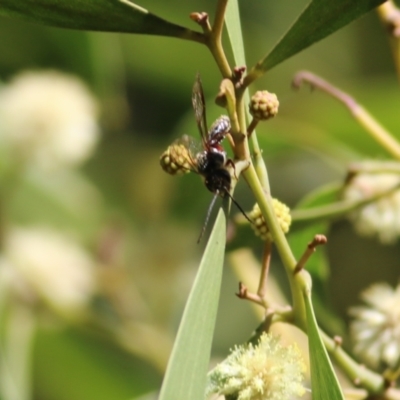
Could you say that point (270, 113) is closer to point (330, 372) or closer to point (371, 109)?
point (330, 372)

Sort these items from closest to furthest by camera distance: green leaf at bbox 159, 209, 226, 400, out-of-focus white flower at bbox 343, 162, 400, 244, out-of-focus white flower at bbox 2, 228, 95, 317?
green leaf at bbox 159, 209, 226, 400 → out-of-focus white flower at bbox 343, 162, 400, 244 → out-of-focus white flower at bbox 2, 228, 95, 317

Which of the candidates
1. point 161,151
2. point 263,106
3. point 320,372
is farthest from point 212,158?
point 161,151

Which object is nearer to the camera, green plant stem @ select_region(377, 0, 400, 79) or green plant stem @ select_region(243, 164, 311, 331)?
green plant stem @ select_region(243, 164, 311, 331)

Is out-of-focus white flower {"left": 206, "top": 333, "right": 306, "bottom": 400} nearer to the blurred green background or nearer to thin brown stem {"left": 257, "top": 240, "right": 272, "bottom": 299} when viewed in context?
thin brown stem {"left": 257, "top": 240, "right": 272, "bottom": 299}

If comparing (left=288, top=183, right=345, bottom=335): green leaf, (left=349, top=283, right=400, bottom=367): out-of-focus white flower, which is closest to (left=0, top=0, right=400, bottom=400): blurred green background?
(left=288, top=183, right=345, bottom=335): green leaf

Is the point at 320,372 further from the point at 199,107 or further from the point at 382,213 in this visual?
the point at 382,213

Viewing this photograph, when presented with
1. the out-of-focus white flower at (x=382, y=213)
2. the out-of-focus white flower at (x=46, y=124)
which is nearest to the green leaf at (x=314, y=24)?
the out-of-focus white flower at (x=382, y=213)

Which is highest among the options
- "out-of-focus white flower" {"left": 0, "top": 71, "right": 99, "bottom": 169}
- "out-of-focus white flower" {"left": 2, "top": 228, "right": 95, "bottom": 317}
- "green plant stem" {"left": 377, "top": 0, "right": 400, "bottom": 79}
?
"out-of-focus white flower" {"left": 0, "top": 71, "right": 99, "bottom": 169}
